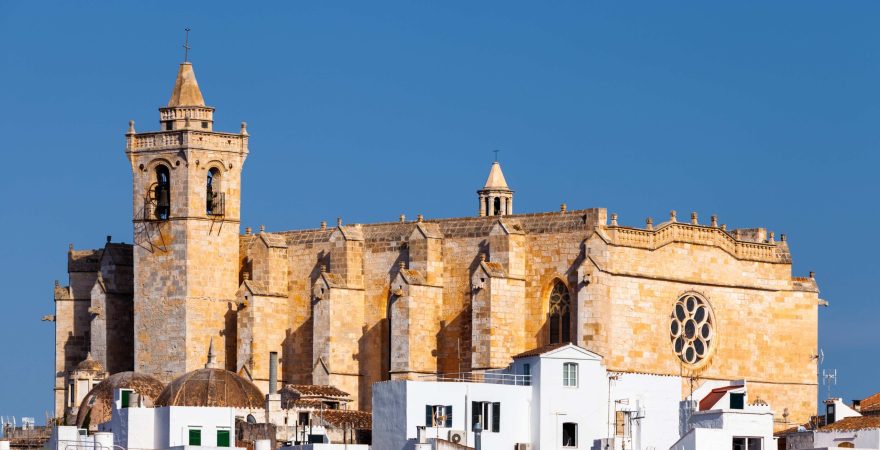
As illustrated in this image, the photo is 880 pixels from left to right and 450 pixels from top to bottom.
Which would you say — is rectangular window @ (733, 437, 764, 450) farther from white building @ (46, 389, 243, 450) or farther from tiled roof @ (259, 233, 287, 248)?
tiled roof @ (259, 233, 287, 248)

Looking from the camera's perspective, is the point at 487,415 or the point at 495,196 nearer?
the point at 487,415

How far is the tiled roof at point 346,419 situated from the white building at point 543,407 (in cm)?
443

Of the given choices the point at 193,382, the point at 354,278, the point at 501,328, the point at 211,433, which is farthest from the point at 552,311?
the point at 211,433

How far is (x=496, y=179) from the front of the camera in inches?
4488

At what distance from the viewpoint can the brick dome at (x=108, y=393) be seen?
86.8 meters

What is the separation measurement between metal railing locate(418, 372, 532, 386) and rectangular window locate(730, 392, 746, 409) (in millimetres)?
5861

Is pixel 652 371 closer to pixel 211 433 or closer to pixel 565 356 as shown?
pixel 565 356

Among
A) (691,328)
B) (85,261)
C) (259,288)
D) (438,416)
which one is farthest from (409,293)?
(438,416)

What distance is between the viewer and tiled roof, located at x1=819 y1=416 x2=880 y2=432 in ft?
251

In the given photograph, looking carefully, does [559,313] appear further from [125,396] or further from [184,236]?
[125,396]

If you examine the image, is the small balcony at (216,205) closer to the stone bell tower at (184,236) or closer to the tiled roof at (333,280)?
the stone bell tower at (184,236)

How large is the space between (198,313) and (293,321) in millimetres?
3908

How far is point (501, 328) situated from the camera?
92188 millimetres

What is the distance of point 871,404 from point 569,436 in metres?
13.6
